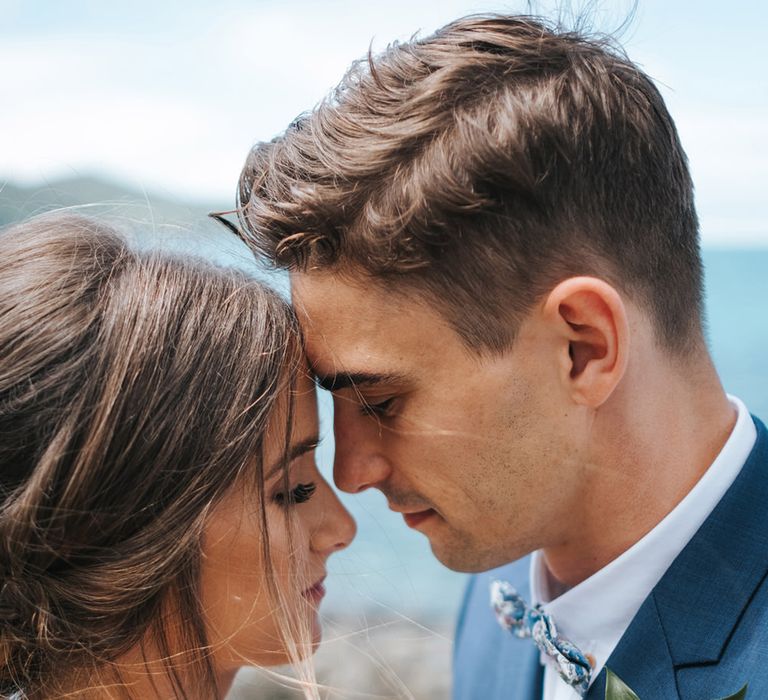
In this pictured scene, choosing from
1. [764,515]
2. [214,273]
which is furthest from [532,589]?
[214,273]

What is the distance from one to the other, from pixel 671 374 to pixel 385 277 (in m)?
0.79

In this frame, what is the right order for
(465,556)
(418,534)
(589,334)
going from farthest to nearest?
(418,534)
(465,556)
(589,334)

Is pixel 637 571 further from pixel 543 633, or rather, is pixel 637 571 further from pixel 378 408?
pixel 378 408

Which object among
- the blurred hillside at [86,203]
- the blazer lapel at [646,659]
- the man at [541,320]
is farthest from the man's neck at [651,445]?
the blurred hillside at [86,203]

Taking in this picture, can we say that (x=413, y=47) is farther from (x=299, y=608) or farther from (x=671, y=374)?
(x=299, y=608)

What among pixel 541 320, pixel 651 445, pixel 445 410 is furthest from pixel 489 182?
pixel 651 445

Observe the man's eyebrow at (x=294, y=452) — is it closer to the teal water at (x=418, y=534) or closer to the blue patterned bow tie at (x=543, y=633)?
the teal water at (x=418, y=534)

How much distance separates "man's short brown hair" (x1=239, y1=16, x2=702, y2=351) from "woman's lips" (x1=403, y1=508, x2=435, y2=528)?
0.58 meters

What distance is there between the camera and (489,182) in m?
2.36

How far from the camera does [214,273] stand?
242cm

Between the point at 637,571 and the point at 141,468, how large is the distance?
1290mm

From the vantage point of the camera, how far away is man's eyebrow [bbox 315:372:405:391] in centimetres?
245

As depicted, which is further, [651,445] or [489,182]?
[651,445]

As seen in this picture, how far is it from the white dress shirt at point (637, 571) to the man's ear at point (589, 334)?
0.35 meters
